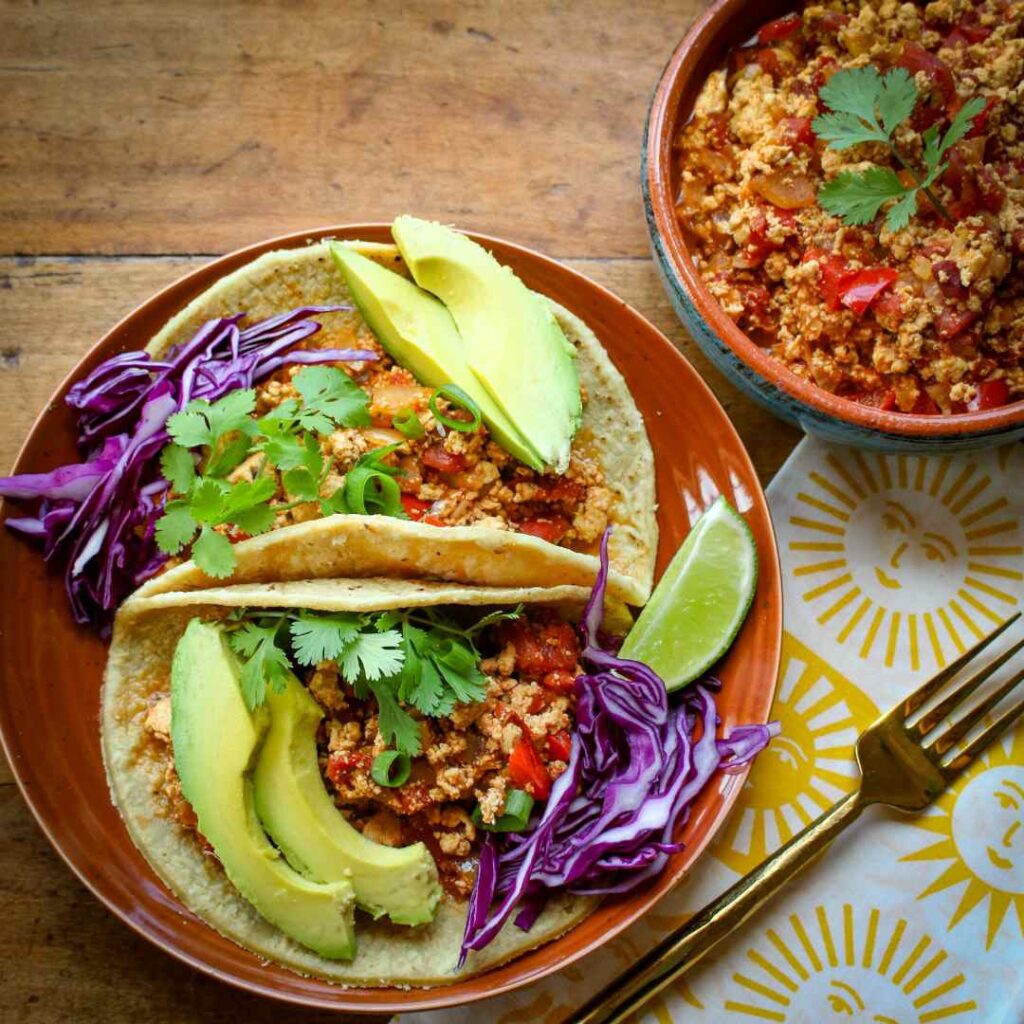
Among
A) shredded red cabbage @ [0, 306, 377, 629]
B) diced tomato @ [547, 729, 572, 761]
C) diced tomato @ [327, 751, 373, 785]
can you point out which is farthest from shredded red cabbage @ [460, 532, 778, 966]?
shredded red cabbage @ [0, 306, 377, 629]

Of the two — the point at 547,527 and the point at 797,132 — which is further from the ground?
the point at 797,132

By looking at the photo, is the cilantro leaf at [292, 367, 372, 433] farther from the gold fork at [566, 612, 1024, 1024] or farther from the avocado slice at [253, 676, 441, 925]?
the gold fork at [566, 612, 1024, 1024]

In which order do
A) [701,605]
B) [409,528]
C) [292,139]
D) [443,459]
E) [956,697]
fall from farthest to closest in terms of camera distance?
[292,139] → [956,697] → [701,605] → [443,459] → [409,528]

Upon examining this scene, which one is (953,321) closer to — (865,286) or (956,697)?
(865,286)

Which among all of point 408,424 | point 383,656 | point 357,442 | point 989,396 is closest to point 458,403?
point 408,424

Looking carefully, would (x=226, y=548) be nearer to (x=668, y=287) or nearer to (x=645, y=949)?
(x=668, y=287)

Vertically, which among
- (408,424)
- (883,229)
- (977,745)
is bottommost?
(977,745)

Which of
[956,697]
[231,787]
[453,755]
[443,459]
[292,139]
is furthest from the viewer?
[292,139]
